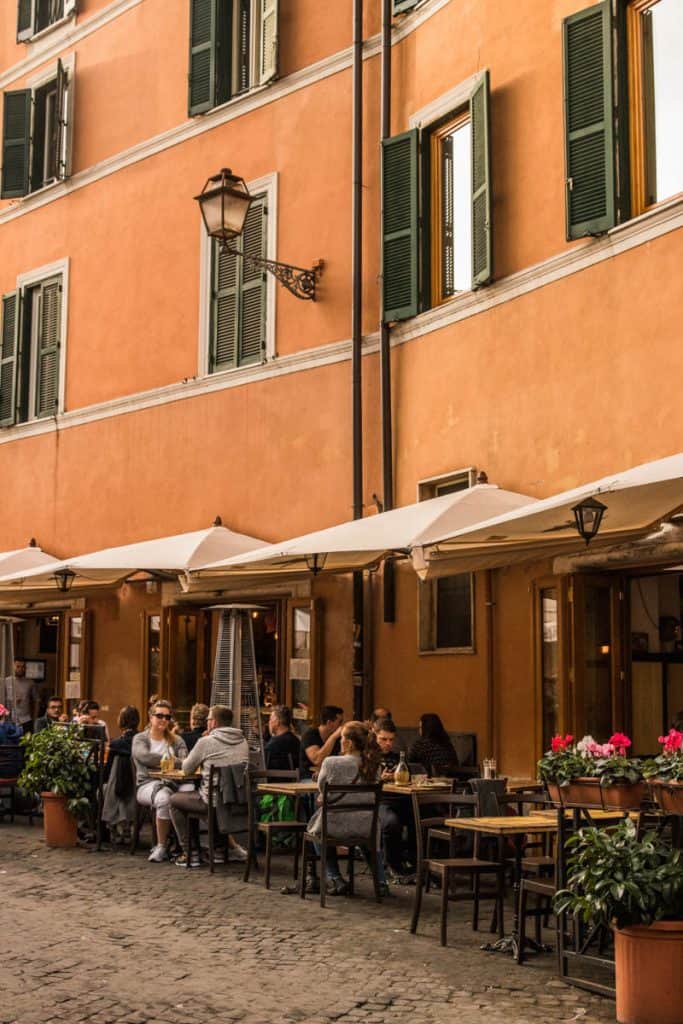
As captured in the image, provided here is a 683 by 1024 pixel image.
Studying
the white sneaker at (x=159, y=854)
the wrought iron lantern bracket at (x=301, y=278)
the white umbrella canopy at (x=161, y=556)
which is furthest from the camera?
the wrought iron lantern bracket at (x=301, y=278)

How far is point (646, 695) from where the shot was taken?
39.1 feet

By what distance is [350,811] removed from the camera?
1004cm

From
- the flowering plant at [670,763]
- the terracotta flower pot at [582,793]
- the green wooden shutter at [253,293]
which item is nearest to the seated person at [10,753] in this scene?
the green wooden shutter at [253,293]

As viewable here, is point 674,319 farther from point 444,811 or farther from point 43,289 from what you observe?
point 43,289

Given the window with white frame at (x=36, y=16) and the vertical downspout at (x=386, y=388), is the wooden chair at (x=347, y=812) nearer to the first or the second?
the vertical downspout at (x=386, y=388)

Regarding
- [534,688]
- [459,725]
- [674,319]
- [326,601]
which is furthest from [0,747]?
[674,319]

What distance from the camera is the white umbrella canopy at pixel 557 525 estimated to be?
8.02m

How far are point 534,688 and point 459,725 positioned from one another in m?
1.03

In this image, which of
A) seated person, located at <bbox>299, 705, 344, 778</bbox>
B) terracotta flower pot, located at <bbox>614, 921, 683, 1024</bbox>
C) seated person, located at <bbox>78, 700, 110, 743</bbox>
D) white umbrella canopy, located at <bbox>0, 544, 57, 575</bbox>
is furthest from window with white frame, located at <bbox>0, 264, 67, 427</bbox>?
terracotta flower pot, located at <bbox>614, 921, 683, 1024</bbox>

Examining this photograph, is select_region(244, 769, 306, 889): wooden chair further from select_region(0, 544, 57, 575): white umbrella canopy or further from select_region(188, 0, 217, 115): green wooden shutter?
select_region(188, 0, 217, 115): green wooden shutter

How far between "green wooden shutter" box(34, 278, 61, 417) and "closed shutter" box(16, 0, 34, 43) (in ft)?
11.5

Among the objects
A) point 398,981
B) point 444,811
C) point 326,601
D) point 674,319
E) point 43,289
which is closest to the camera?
point 398,981

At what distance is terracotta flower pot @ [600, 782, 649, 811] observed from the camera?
7.39 metres

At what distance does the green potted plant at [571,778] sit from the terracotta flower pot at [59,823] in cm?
613
